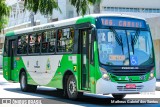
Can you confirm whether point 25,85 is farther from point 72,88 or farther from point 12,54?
point 72,88

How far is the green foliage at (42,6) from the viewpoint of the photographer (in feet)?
23.7

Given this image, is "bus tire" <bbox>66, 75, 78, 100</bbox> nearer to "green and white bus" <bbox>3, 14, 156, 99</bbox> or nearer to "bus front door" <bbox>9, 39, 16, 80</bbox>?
"green and white bus" <bbox>3, 14, 156, 99</bbox>

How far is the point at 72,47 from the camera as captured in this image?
48.3 ft

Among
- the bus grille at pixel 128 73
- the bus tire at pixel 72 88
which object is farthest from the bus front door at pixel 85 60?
the bus grille at pixel 128 73

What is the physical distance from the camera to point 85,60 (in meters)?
13.9

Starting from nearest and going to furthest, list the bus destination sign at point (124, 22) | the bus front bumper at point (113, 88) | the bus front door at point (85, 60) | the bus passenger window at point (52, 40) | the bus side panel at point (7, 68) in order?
the bus front bumper at point (113, 88) → the bus destination sign at point (124, 22) → the bus front door at point (85, 60) → the bus passenger window at point (52, 40) → the bus side panel at point (7, 68)

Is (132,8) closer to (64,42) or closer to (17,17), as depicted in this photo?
(17,17)

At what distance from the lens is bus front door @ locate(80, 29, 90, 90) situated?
1372 cm

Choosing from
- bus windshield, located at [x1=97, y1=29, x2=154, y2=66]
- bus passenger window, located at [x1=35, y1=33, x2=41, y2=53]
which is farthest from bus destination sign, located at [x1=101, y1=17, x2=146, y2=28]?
bus passenger window, located at [x1=35, y1=33, x2=41, y2=53]

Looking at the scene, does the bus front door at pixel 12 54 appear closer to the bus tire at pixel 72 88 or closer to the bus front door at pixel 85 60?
the bus tire at pixel 72 88

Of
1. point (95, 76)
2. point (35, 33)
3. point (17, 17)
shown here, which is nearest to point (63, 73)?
point (95, 76)

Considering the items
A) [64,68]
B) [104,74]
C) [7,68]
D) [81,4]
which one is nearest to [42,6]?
[81,4]

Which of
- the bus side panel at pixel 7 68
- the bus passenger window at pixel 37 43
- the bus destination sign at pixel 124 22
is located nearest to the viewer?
the bus destination sign at pixel 124 22

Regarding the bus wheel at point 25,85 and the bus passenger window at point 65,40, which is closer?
the bus passenger window at point 65,40
